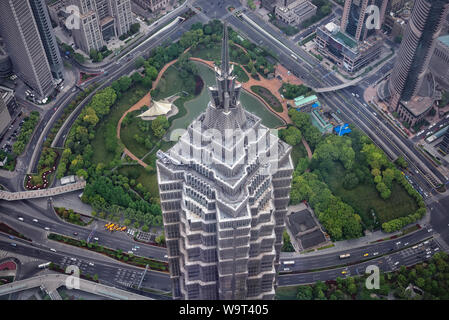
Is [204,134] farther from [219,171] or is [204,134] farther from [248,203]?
[248,203]
